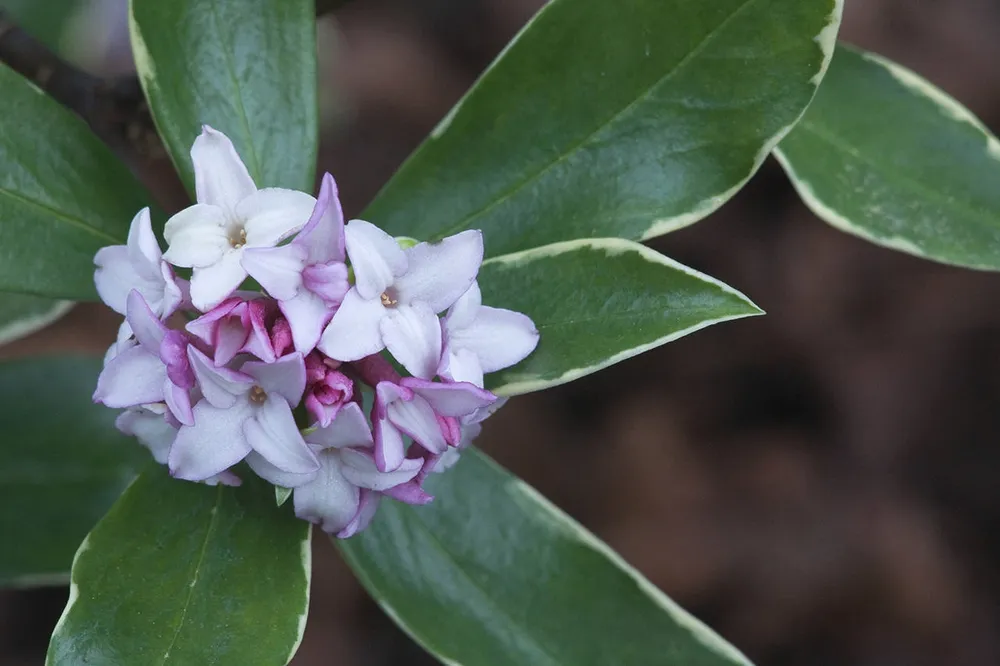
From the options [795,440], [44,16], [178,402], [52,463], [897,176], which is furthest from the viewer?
[795,440]

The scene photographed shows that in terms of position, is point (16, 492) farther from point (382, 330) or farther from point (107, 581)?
point (382, 330)

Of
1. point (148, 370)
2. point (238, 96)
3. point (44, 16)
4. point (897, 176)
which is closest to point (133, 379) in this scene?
point (148, 370)

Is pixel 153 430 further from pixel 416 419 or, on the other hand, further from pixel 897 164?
pixel 897 164

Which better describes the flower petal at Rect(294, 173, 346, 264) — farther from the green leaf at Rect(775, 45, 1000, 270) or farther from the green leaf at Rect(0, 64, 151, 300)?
the green leaf at Rect(775, 45, 1000, 270)

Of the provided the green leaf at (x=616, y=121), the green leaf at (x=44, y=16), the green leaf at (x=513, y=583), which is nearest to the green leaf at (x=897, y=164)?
the green leaf at (x=616, y=121)

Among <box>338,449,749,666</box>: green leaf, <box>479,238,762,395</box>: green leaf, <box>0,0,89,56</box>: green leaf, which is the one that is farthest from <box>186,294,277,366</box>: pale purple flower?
<box>0,0,89,56</box>: green leaf

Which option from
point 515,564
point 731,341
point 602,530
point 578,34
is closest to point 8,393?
point 515,564
